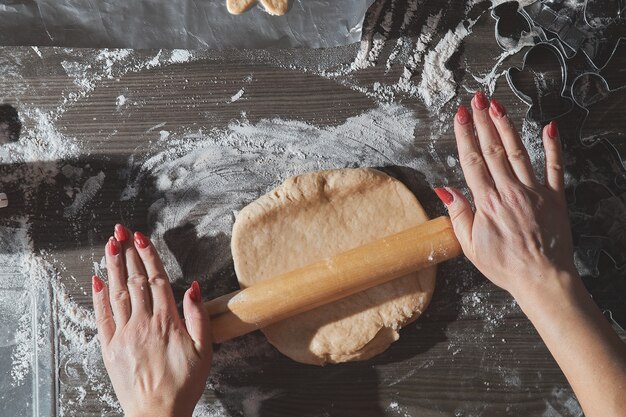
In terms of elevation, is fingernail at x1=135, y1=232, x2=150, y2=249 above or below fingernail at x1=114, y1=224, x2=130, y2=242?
below

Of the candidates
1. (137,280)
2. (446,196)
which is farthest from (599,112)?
(137,280)

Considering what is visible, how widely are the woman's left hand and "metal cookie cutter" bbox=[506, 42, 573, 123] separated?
3.19 ft

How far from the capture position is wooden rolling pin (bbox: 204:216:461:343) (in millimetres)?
1327

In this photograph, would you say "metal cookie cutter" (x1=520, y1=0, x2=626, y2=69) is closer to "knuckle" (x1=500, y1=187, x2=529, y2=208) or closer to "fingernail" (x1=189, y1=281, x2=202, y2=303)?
"knuckle" (x1=500, y1=187, x2=529, y2=208)

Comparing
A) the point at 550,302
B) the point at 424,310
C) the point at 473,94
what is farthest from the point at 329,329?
the point at 473,94

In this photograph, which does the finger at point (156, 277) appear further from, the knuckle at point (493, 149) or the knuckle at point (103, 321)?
the knuckle at point (493, 149)

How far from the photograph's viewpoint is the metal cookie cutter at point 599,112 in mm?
1527

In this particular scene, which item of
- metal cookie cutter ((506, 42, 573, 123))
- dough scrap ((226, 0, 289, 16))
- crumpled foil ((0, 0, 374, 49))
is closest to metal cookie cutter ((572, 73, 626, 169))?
metal cookie cutter ((506, 42, 573, 123))

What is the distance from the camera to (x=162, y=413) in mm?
1284

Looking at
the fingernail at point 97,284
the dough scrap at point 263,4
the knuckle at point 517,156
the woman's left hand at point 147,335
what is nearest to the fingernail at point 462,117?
the knuckle at point 517,156

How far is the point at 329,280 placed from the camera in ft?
4.34

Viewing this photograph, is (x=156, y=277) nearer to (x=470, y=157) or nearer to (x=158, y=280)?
(x=158, y=280)

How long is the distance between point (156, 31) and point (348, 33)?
50 centimetres

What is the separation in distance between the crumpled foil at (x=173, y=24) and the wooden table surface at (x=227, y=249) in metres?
0.03
